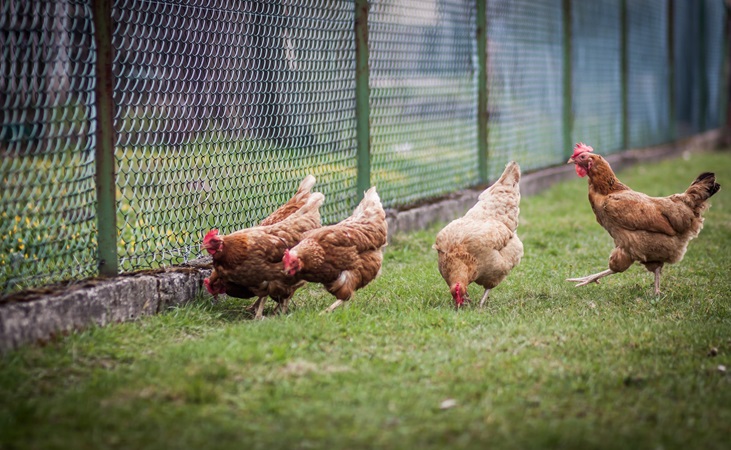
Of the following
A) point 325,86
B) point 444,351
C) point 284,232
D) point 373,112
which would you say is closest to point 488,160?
point 373,112

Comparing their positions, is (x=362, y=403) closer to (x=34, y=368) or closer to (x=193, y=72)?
(x=34, y=368)

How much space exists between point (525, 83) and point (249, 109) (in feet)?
19.7

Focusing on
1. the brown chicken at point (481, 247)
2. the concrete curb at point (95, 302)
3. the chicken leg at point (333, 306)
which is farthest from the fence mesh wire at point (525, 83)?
the concrete curb at point (95, 302)

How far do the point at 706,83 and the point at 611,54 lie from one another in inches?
266

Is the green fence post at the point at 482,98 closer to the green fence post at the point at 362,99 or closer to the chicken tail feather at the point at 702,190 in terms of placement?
the green fence post at the point at 362,99

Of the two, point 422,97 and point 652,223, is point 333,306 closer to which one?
point 652,223

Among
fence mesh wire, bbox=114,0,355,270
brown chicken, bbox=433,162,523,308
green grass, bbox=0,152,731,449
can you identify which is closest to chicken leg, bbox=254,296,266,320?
green grass, bbox=0,152,731,449

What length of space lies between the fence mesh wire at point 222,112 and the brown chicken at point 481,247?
57.9 inches

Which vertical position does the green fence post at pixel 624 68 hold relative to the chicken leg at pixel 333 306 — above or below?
above

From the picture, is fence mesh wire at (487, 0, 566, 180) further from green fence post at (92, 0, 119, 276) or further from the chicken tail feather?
green fence post at (92, 0, 119, 276)

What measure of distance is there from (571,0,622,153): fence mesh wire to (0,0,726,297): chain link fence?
11cm

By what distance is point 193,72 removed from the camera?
5.44 metres

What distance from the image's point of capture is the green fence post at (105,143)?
4.71m

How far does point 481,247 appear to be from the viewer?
5574mm
